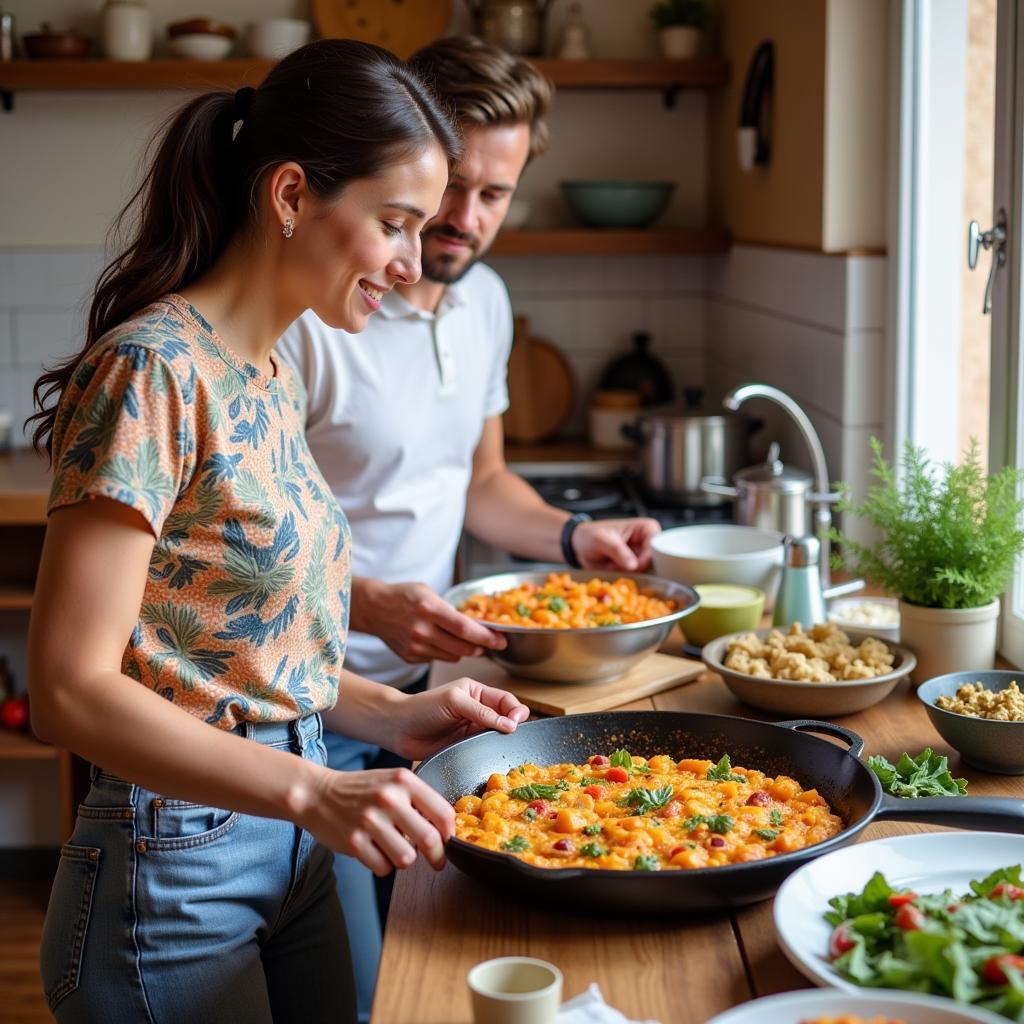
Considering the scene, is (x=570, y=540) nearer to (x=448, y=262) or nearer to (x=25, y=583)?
(x=448, y=262)

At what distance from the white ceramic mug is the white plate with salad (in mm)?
216

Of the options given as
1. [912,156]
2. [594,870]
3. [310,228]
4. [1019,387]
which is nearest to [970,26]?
[912,156]

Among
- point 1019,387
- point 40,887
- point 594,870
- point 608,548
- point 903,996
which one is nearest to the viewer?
point 903,996

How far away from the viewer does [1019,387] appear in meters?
2.03

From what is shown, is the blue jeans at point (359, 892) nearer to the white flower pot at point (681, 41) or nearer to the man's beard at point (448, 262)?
the man's beard at point (448, 262)

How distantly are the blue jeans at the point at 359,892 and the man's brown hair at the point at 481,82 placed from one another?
106 cm

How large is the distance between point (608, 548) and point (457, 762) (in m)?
0.92

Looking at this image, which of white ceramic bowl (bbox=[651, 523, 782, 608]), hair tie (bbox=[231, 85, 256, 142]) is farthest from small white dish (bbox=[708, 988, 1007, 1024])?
white ceramic bowl (bbox=[651, 523, 782, 608])

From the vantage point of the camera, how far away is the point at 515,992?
103 cm

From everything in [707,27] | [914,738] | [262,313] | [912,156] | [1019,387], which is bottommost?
[914,738]

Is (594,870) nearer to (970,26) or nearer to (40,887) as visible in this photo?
(970,26)

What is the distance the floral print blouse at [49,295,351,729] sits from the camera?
124 centimetres

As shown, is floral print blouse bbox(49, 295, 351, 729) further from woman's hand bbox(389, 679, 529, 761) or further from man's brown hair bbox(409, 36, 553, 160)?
man's brown hair bbox(409, 36, 553, 160)

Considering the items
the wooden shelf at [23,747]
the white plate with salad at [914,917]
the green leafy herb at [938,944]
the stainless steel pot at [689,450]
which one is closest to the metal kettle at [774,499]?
the stainless steel pot at [689,450]
